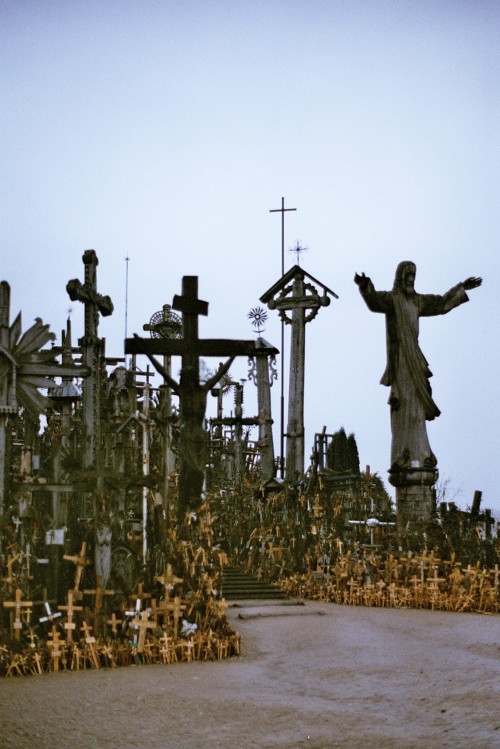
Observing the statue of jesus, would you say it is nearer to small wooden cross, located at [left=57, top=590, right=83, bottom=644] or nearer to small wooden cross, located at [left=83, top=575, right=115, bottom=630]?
small wooden cross, located at [left=83, top=575, right=115, bottom=630]

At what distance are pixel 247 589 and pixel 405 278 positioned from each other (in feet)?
22.5

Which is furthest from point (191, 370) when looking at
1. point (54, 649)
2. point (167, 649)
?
point (54, 649)

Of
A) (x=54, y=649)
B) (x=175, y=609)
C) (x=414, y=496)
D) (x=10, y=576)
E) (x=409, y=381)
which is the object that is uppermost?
(x=409, y=381)

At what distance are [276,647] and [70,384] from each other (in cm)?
1020

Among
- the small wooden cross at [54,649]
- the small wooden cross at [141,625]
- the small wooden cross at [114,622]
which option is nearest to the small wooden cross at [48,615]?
the small wooden cross at [54,649]

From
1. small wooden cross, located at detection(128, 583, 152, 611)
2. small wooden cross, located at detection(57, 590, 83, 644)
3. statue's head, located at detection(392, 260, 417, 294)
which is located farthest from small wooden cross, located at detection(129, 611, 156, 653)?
statue's head, located at detection(392, 260, 417, 294)

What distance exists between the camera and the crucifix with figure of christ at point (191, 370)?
12734 millimetres

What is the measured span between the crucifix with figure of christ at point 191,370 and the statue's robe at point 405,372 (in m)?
5.46

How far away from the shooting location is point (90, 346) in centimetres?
1244

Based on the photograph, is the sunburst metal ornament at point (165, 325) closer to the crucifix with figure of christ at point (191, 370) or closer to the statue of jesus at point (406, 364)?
the statue of jesus at point (406, 364)

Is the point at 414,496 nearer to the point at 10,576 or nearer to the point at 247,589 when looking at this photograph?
the point at 247,589

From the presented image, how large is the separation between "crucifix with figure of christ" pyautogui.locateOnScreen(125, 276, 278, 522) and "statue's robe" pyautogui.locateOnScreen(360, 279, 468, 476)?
5.46 metres

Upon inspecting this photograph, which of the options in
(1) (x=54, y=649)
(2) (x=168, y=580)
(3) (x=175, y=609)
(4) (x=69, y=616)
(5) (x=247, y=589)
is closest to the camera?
(1) (x=54, y=649)

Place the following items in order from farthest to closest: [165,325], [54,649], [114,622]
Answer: [165,325] → [114,622] → [54,649]
